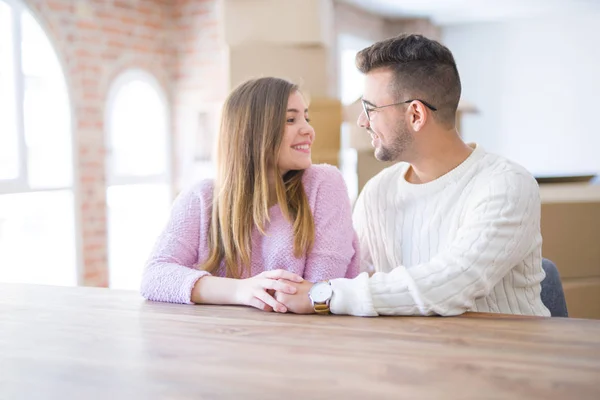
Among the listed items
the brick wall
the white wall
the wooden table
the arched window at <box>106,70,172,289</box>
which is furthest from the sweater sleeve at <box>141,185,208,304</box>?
the white wall

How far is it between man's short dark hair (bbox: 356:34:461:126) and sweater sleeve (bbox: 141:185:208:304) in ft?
2.03

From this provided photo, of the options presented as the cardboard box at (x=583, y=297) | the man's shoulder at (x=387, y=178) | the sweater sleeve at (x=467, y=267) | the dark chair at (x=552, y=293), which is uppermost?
the man's shoulder at (x=387, y=178)

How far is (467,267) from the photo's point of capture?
1435 mm

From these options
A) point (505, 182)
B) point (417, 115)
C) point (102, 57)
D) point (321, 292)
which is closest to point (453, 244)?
point (505, 182)

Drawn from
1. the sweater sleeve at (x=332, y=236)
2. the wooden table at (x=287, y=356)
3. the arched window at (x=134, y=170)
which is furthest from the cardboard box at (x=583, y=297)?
the arched window at (x=134, y=170)

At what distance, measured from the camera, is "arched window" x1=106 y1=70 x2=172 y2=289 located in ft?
17.7

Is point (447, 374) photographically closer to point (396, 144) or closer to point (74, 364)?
point (74, 364)

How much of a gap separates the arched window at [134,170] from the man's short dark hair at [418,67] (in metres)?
3.86

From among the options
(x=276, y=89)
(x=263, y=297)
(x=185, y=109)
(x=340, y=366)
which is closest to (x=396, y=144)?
(x=276, y=89)

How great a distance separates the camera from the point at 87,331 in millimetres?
1308

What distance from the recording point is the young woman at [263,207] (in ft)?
5.70

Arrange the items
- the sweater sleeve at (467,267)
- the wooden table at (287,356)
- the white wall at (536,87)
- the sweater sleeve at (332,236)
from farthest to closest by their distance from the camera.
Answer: the white wall at (536,87) → the sweater sleeve at (332,236) → the sweater sleeve at (467,267) → the wooden table at (287,356)

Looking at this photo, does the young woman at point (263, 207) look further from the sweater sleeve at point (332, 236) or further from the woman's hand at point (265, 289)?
the woman's hand at point (265, 289)

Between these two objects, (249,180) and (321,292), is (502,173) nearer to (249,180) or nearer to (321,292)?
(321,292)
